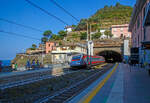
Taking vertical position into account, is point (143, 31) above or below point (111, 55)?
above

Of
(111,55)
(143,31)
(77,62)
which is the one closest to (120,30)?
(111,55)

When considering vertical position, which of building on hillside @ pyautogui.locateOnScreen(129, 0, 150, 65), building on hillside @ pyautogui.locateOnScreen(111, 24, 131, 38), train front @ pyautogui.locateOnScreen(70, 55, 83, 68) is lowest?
train front @ pyautogui.locateOnScreen(70, 55, 83, 68)

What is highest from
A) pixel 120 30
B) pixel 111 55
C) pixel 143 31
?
pixel 120 30

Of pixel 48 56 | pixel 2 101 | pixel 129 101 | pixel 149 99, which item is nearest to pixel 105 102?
pixel 129 101

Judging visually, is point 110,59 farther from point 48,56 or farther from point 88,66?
point 88,66

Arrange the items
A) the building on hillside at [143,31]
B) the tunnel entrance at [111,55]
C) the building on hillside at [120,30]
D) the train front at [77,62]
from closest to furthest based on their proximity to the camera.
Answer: the building on hillside at [143,31] < the train front at [77,62] < the tunnel entrance at [111,55] < the building on hillside at [120,30]

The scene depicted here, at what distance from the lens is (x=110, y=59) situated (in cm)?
7475

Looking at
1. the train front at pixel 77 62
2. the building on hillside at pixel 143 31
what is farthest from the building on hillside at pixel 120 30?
the train front at pixel 77 62

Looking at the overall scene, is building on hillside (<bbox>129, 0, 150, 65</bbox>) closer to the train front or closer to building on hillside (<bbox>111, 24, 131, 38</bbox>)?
the train front

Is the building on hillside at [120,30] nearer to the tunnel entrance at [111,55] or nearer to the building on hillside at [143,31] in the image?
the tunnel entrance at [111,55]

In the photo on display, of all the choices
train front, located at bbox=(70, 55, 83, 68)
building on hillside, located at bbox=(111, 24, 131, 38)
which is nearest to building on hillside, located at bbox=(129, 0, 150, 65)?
train front, located at bbox=(70, 55, 83, 68)

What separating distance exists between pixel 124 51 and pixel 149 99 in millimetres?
42251

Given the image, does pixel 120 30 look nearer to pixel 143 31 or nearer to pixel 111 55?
pixel 111 55

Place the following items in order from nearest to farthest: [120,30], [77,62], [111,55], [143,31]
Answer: [77,62] → [143,31] → [111,55] → [120,30]
